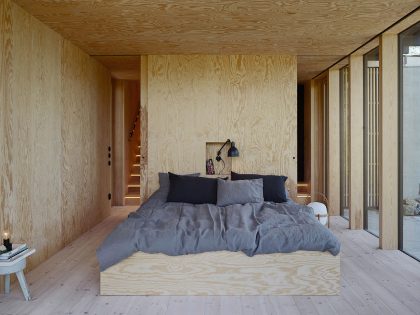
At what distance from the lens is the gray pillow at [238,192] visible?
4.27 meters

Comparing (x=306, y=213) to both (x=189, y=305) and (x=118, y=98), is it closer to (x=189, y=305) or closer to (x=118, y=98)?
(x=189, y=305)

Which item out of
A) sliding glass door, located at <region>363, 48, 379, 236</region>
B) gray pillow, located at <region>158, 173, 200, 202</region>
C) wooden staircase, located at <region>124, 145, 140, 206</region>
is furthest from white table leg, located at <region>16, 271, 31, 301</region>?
wooden staircase, located at <region>124, 145, 140, 206</region>

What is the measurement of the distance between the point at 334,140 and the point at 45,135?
461cm

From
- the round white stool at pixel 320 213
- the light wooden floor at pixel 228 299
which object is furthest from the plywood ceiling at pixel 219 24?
the light wooden floor at pixel 228 299

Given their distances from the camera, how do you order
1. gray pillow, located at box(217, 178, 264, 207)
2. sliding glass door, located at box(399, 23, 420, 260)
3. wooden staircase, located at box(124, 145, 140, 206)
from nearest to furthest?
sliding glass door, located at box(399, 23, 420, 260)
gray pillow, located at box(217, 178, 264, 207)
wooden staircase, located at box(124, 145, 140, 206)

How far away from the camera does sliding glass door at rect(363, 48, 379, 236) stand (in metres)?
5.37

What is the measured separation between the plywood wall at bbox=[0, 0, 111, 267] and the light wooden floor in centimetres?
57

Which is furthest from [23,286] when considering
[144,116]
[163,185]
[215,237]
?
[144,116]

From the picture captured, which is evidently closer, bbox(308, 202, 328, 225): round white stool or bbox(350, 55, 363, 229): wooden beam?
bbox(308, 202, 328, 225): round white stool

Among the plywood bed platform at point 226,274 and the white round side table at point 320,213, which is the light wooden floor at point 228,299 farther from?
the white round side table at point 320,213

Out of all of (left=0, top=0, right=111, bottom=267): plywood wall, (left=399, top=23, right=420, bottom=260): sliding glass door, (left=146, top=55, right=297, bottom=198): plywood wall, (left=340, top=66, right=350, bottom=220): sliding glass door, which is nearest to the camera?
(left=0, top=0, right=111, bottom=267): plywood wall

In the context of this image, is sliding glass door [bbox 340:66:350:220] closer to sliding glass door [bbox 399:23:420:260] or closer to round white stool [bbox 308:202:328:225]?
round white stool [bbox 308:202:328:225]

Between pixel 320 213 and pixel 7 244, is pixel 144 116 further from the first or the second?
pixel 7 244

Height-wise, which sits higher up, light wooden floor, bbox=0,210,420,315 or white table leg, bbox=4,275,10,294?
white table leg, bbox=4,275,10,294
